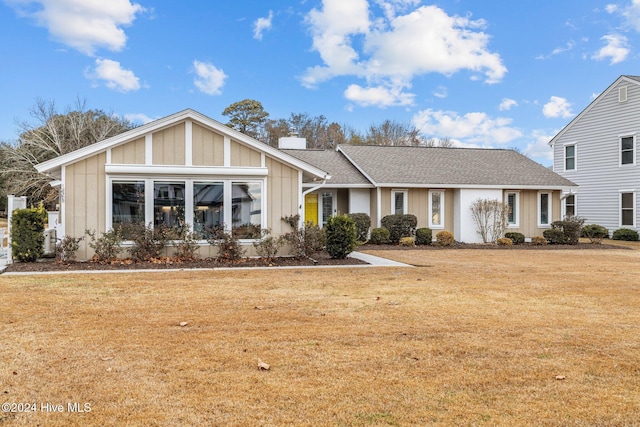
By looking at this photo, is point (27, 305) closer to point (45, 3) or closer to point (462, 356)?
point (462, 356)

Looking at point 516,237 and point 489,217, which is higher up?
point 489,217

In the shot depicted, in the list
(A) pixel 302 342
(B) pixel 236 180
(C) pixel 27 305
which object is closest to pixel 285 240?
(B) pixel 236 180

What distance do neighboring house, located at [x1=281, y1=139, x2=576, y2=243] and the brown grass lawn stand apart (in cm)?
1095

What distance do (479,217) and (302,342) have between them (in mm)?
16240

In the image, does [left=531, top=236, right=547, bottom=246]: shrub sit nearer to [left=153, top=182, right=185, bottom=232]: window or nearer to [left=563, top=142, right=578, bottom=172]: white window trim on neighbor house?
[left=563, top=142, right=578, bottom=172]: white window trim on neighbor house

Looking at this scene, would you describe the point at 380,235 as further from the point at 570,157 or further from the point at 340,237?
the point at 570,157

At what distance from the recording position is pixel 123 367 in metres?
3.78

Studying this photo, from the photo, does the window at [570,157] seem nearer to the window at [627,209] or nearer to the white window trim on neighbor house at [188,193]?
the window at [627,209]

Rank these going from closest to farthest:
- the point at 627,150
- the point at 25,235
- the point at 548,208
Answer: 1. the point at 25,235
2. the point at 548,208
3. the point at 627,150

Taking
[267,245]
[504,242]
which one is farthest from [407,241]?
[267,245]

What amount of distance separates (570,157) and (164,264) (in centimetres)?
2292

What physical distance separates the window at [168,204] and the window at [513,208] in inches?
595

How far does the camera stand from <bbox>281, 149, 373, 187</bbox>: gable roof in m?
18.4

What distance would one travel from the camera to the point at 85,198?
10.8 metres
